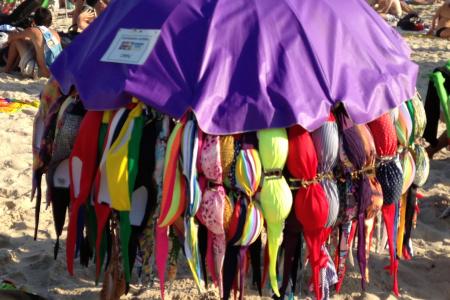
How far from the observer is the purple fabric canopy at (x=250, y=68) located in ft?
6.36

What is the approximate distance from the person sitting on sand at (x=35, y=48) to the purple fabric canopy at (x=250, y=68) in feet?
16.4

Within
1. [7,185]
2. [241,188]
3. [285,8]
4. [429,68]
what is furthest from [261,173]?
[429,68]

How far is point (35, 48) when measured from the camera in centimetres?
709

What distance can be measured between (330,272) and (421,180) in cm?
52

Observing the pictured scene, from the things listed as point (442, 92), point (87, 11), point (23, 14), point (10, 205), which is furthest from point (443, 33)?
point (10, 205)

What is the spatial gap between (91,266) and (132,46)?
1.53 m

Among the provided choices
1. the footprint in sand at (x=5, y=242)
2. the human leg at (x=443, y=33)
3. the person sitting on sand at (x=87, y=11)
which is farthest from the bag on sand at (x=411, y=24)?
the footprint in sand at (x=5, y=242)

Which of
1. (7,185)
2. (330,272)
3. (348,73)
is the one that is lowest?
(7,185)

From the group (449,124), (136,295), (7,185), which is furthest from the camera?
(7,185)

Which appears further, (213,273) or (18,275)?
(18,275)

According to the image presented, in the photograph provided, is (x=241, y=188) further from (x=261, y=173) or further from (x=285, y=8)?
(x=285, y=8)

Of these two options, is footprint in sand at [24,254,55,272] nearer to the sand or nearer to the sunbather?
the sand

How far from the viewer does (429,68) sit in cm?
788

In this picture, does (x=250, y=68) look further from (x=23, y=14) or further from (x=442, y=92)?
(x=23, y=14)
